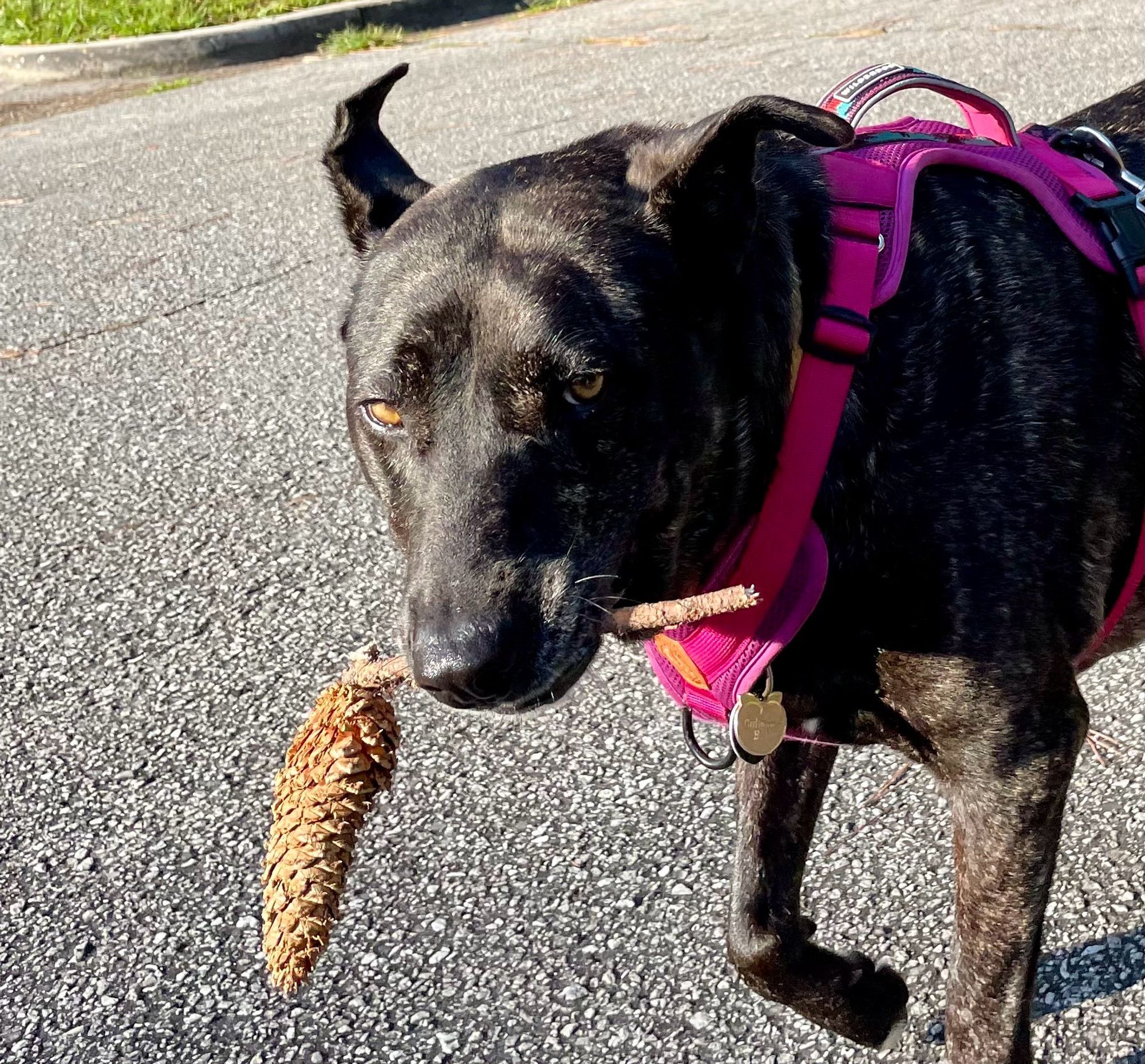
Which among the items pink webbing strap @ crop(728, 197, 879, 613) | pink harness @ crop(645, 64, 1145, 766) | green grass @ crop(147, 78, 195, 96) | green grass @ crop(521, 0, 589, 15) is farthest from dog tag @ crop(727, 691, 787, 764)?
green grass @ crop(521, 0, 589, 15)

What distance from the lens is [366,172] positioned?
2.83m

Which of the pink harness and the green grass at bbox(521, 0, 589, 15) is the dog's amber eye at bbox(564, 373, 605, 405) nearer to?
the pink harness

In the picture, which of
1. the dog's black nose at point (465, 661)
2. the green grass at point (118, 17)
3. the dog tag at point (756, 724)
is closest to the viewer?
the dog's black nose at point (465, 661)

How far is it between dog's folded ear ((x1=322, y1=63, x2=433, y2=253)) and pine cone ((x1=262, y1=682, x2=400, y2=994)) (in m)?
0.97

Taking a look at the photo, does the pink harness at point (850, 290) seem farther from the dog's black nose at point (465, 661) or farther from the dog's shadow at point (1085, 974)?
the dog's shadow at point (1085, 974)

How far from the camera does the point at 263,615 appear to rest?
13.1 feet

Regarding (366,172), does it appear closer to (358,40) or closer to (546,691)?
(546,691)

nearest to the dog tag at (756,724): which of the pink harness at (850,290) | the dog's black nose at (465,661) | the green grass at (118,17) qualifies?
the pink harness at (850,290)

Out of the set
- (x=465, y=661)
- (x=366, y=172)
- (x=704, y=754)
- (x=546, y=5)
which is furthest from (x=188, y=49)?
(x=465, y=661)

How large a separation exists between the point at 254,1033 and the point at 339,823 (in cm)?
64

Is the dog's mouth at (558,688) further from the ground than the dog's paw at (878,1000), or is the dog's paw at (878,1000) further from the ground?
the dog's mouth at (558,688)

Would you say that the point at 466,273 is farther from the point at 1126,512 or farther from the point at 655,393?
the point at 1126,512

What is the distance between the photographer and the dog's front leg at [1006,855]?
93.2 inches

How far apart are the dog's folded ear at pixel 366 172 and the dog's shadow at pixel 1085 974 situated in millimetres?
1879
